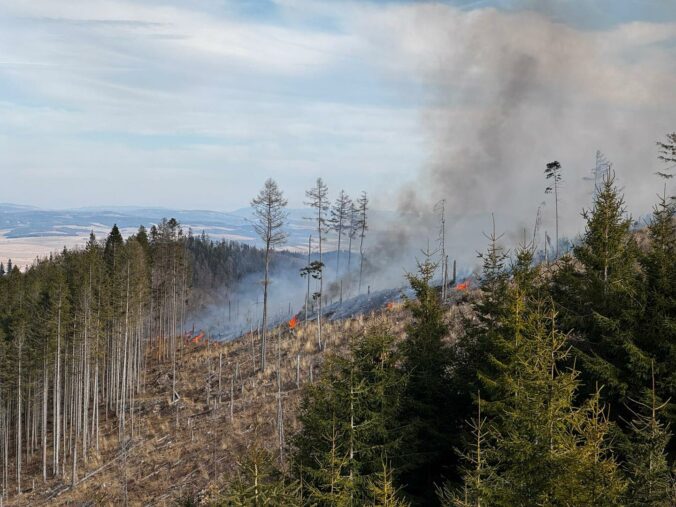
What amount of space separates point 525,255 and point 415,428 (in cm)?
643

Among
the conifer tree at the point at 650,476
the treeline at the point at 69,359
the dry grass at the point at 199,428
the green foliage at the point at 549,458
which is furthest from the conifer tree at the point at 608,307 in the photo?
the treeline at the point at 69,359

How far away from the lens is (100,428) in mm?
44375

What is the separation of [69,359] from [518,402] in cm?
4022

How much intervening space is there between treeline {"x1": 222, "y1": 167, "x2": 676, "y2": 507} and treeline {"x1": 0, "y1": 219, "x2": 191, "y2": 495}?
1058 inches

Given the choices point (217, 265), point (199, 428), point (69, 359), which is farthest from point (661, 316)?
point (217, 265)

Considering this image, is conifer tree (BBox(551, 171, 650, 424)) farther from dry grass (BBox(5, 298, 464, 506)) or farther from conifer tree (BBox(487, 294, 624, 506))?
dry grass (BBox(5, 298, 464, 506))

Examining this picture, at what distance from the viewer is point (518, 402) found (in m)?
10.5

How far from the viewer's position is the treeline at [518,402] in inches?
353

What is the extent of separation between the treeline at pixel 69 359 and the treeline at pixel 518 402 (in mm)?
26879

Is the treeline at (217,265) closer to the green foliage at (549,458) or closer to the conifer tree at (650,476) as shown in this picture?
the green foliage at (549,458)

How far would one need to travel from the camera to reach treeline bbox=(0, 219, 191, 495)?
39.5 metres

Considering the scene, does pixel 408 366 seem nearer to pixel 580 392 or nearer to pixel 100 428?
pixel 580 392

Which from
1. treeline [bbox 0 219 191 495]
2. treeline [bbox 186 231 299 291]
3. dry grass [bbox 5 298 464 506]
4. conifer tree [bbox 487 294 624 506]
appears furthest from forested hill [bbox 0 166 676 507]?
treeline [bbox 186 231 299 291]

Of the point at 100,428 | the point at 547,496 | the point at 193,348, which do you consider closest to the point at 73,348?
the point at 100,428
